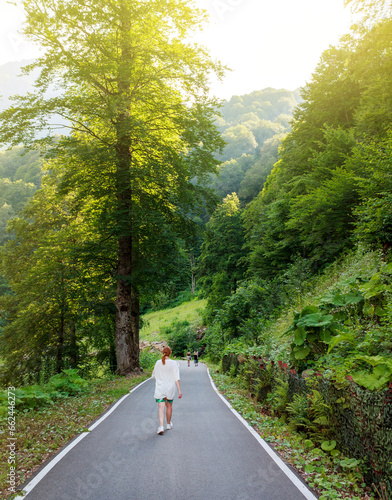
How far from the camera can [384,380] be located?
14.8 feet

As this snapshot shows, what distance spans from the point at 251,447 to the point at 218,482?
65.0 inches

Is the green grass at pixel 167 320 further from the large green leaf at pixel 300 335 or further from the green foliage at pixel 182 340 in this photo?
the large green leaf at pixel 300 335

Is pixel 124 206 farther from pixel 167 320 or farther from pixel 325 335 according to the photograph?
pixel 167 320

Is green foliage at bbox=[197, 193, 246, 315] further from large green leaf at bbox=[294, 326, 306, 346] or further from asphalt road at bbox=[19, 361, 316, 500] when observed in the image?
asphalt road at bbox=[19, 361, 316, 500]

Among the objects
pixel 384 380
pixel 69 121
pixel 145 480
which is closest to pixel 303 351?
pixel 384 380

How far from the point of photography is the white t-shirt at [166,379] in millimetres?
7017

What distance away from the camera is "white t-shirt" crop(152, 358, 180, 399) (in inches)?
276

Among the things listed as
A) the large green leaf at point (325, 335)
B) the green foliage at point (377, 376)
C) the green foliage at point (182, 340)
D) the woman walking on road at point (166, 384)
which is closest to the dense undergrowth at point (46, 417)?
the woman walking on road at point (166, 384)

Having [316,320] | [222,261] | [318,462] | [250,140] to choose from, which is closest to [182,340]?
[222,261]

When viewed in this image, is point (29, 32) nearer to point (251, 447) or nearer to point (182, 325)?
point (251, 447)

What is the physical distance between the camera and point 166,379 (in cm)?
713

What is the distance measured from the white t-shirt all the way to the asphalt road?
28.7 inches

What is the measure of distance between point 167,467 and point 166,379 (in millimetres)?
2287

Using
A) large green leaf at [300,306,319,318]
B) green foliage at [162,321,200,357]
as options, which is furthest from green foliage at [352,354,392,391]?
green foliage at [162,321,200,357]
